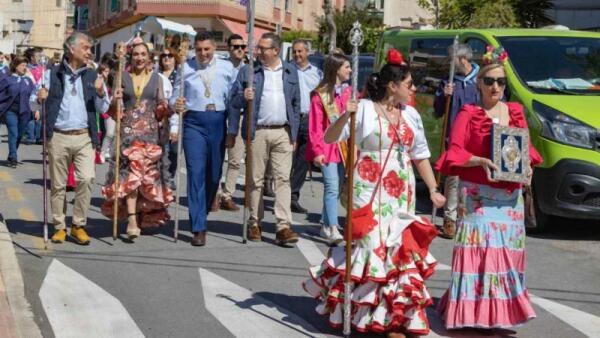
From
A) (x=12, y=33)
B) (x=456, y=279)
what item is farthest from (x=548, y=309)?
(x=12, y=33)

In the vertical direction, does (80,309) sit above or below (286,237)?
below

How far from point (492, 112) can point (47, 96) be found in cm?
460

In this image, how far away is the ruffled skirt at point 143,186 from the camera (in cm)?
1077

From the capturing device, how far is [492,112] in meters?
7.20

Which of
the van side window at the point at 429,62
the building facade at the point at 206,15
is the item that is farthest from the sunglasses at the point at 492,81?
the building facade at the point at 206,15

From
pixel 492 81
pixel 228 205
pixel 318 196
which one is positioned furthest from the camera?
pixel 318 196

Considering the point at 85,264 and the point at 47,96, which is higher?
the point at 47,96

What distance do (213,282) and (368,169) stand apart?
217cm

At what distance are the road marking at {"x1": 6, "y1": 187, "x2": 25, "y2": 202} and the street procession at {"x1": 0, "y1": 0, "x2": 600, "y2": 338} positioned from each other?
0.21 feet

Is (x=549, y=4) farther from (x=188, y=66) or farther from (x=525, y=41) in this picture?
(x=188, y=66)

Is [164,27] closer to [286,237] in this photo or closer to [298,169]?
[298,169]

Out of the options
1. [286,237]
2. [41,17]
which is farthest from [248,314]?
[41,17]

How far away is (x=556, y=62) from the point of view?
39.0 feet

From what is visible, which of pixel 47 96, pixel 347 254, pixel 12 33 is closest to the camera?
pixel 347 254
